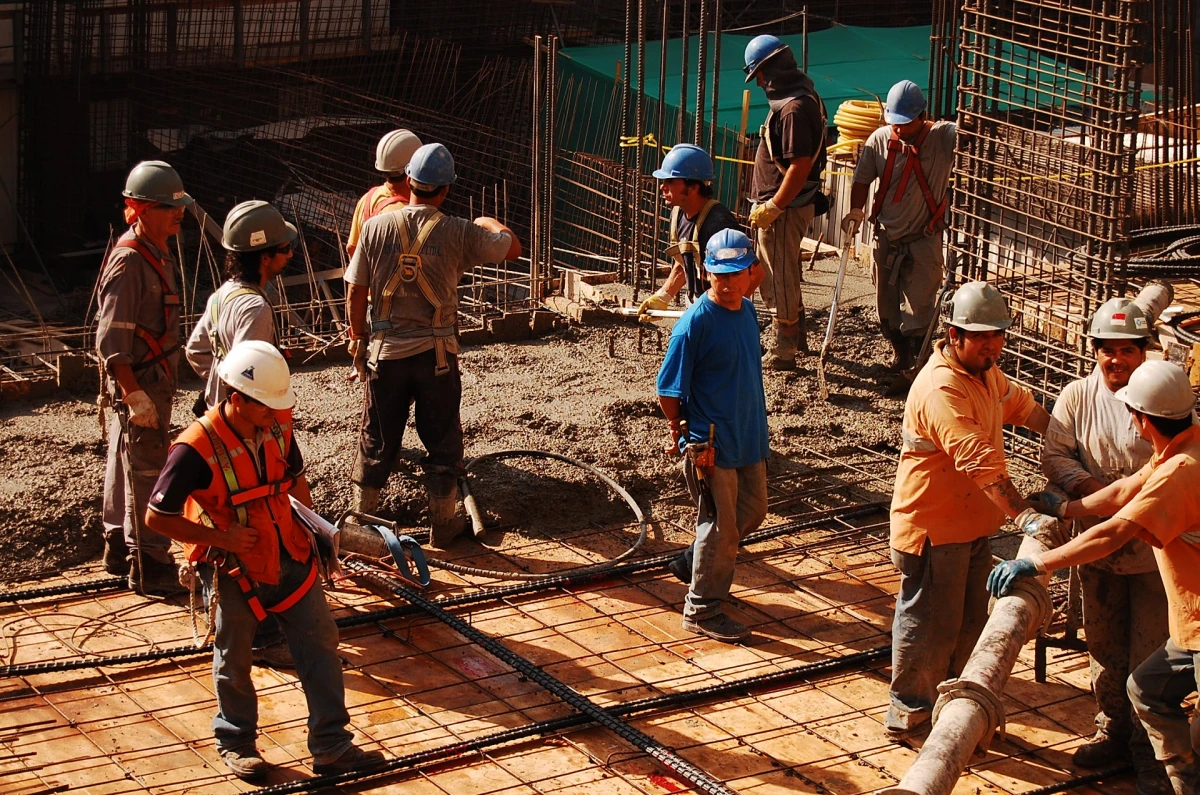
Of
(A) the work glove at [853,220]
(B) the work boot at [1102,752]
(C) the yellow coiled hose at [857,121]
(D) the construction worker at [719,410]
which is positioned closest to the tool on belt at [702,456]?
(D) the construction worker at [719,410]

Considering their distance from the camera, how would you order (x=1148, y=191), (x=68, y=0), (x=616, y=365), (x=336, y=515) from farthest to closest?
(x=68, y=0) < (x=1148, y=191) < (x=616, y=365) < (x=336, y=515)

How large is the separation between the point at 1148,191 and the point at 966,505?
7804mm

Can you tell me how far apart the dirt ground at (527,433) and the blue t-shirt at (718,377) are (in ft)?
5.58

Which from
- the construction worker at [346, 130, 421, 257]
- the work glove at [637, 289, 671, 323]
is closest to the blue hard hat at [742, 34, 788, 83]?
the work glove at [637, 289, 671, 323]

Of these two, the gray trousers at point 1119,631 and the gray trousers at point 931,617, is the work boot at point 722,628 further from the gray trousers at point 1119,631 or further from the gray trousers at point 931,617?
the gray trousers at point 1119,631

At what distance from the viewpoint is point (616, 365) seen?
1002 centimetres

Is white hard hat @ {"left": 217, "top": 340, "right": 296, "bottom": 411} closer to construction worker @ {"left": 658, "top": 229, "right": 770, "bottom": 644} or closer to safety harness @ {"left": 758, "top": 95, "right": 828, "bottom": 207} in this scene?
construction worker @ {"left": 658, "top": 229, "right": 770, "bottom": 644}

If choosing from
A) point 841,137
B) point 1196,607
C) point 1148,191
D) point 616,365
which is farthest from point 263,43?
point 1196,607

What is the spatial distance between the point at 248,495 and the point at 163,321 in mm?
1883

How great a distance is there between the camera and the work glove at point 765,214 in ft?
30.7

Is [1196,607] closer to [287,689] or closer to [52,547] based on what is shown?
[287,689]

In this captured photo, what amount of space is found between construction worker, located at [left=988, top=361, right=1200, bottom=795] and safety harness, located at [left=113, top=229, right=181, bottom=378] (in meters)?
3.89

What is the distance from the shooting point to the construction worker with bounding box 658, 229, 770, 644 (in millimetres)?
6402

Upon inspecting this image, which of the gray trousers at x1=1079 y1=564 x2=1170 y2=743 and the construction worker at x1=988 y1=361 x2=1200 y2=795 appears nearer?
the construction worker at x1=988 y1=361 x2=1200 y2=795
